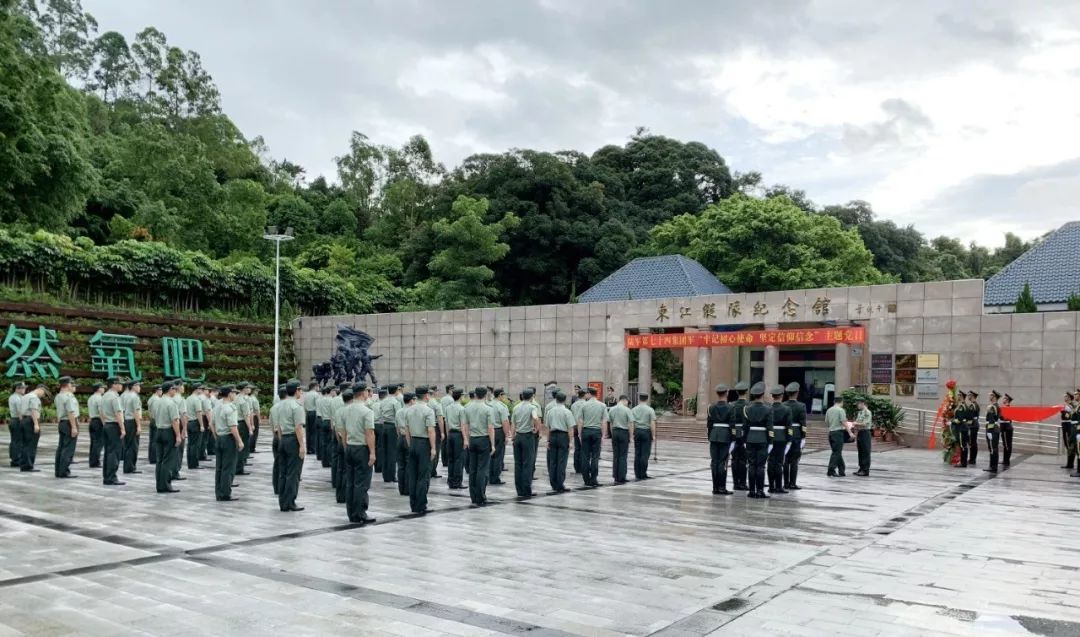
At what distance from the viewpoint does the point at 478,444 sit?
9891 mm

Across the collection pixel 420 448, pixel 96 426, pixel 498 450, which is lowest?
pixel 498 450

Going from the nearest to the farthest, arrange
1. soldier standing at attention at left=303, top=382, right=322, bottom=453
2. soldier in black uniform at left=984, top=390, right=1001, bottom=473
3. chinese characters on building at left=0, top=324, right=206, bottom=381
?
soldier in black uniform at left=984, top=390, right=1001, bottom=473 → soldier standing at attention at left=303, top=382, right=322, bottom=453 → chinese characters on building at left=0, top=324, right=206, bottom=381

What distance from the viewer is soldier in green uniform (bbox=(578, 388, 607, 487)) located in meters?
12.0

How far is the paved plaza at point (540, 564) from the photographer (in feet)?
16.7

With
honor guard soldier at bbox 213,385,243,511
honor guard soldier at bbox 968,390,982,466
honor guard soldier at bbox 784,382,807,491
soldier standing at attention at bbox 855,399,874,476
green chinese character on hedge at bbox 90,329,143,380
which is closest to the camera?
honor guard soldier at bbox 213,385,243,511

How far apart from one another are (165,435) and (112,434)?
106 cm

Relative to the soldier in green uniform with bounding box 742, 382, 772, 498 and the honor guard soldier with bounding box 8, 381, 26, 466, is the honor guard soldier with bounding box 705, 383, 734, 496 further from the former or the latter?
the honor guard soldier with bounding box 8, 381, 26, 466

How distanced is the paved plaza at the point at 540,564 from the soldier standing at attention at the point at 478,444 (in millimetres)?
251

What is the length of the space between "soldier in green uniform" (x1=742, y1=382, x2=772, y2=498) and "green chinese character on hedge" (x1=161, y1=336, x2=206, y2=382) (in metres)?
19.7

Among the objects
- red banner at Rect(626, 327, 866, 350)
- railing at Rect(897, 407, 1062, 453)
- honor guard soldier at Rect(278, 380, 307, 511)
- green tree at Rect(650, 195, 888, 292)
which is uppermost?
green tree at Rect(650, 195, 888, 292)

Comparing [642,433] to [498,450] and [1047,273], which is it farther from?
[1047,273]

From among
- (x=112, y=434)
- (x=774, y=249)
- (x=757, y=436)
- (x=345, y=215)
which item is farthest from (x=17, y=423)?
(x=345, y=215)

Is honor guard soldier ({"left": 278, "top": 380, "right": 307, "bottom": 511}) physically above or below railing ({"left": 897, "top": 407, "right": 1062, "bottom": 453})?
above

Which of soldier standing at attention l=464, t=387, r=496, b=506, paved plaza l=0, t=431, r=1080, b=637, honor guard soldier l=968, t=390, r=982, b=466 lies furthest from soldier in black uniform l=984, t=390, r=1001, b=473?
soldier standing at attention l=464, t=387, r=496, b=506
